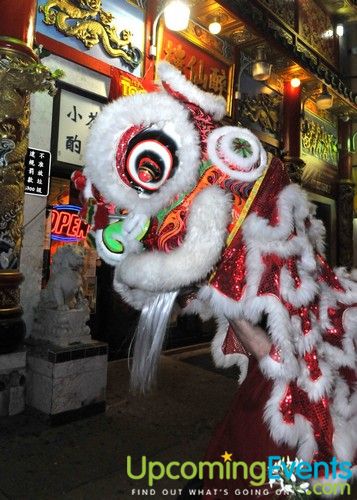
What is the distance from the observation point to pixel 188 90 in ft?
5.25

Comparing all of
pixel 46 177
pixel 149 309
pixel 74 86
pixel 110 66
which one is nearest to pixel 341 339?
pixel 149 309

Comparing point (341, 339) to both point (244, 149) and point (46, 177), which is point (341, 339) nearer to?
point (244, 149)

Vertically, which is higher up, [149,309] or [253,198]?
[253,198]

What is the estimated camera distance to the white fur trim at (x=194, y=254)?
1359 millimetres

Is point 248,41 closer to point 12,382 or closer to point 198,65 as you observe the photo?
point 198,65

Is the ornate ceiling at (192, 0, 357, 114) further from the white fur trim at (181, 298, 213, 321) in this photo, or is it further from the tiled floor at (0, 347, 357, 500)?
the white fur trim at (181, 298, 213, 321)

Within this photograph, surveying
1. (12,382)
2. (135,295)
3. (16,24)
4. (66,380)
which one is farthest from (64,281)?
(135,295)

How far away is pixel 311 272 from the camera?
1.48m

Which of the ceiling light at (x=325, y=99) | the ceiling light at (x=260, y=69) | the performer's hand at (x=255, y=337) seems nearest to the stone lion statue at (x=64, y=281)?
the performer's hand at (x=255, y=337)

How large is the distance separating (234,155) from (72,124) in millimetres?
4458

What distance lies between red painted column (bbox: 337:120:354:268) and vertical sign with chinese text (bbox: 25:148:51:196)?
913cm

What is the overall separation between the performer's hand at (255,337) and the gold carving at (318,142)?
378 inches

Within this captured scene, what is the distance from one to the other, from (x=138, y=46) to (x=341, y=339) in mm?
5952

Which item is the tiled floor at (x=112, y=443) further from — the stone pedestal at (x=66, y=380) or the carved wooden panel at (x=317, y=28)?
the carved wooden panel at (x=317, y=28)
